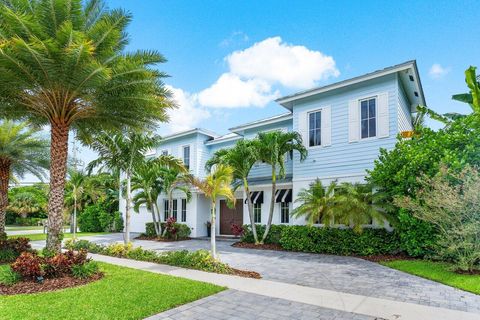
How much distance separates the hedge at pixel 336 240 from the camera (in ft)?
41.5

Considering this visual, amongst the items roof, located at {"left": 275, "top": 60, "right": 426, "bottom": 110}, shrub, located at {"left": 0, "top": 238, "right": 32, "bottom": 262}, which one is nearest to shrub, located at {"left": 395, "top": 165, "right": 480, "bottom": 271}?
roof, located at {"left": 275, "top": 60, "right": 426, "bottom": 110}

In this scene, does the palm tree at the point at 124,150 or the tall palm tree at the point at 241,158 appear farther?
the tall palm tree at the point at 241,158

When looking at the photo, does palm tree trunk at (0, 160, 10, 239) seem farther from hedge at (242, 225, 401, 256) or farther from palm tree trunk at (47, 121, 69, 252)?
hedge at (242, 225, 401, 256)

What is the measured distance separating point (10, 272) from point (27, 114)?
599 cm

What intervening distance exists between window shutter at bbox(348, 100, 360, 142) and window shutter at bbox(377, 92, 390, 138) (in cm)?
99

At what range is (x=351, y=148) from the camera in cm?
1451

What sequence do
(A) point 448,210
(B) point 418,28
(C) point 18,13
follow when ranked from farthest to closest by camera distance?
(B) point 418,28
(A) point 448,210
(C) point 18,13

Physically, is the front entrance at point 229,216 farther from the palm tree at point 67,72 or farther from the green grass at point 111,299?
the green grass at point 111,299

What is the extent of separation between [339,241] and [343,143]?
4.65m

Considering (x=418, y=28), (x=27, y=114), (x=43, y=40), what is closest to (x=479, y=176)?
(x=418, y=28)

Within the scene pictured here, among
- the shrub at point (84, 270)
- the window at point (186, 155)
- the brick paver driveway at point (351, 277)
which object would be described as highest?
the window at point (186, 155)

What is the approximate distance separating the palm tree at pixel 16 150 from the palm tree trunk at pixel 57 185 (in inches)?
213

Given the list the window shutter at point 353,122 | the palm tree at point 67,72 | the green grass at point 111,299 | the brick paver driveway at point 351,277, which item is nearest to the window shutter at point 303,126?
the window shutter at point 353,122

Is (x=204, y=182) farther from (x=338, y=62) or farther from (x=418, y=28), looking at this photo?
(x=418, y=28)
